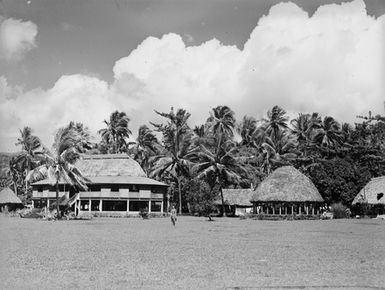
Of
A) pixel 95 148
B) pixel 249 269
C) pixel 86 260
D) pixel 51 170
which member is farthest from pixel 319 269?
pixel 95 148

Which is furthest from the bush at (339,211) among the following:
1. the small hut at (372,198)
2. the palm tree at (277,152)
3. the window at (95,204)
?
the window at (95,204)

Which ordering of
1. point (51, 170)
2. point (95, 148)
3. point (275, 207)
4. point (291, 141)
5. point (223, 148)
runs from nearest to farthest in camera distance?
point (51, 170) → point (275, 207) → point (223, 148) → point (291, 141) → point (95, 148)

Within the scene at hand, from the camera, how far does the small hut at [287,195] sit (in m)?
42.0

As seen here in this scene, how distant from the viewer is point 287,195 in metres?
42.0

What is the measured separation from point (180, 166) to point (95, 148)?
81.4ft

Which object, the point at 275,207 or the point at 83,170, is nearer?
the point at 275,207

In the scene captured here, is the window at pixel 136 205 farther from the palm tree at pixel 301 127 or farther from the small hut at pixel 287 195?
the palm tree at pixel 301 127

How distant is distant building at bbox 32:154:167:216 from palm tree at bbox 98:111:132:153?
13.4 meters

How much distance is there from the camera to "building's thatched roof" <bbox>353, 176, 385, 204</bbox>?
4262cm

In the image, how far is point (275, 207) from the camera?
1688 inches

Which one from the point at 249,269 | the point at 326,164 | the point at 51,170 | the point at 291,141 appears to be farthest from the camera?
the point at 291,141

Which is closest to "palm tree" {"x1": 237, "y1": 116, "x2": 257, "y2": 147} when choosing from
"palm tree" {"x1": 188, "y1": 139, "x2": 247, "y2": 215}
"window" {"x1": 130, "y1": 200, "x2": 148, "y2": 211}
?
"palm tree" {"x1": 188, "y1": 139, "x2": 247, "y2": 215}

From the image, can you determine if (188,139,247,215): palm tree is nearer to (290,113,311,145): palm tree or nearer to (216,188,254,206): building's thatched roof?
(216,188,254,206): building's thatched roof

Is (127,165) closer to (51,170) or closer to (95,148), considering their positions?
(51,170)
